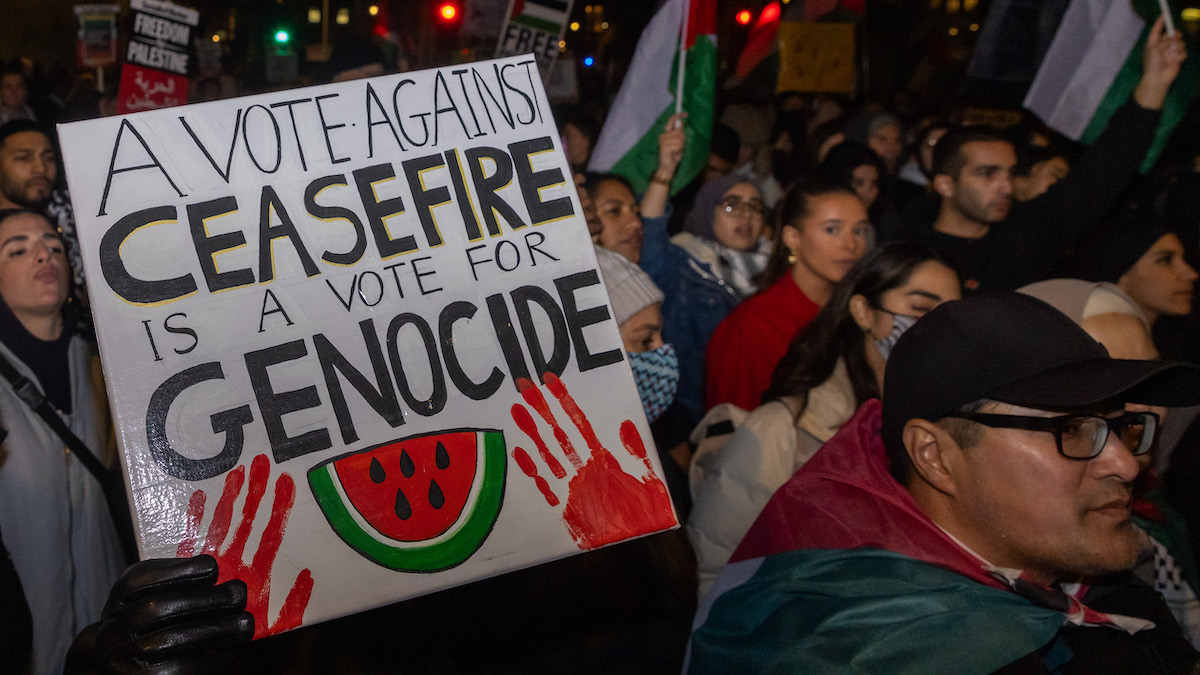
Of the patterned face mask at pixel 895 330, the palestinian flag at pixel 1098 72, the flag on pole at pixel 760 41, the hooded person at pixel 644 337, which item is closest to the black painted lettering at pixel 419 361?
the hooded person at pixel 644 337

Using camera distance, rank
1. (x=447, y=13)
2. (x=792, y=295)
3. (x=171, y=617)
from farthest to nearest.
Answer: (x=447, y=13) < (x=792, y=295) < (x=171, y=617)

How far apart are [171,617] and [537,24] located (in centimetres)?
599

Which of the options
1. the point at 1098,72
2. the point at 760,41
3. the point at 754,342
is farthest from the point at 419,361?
the point at 760,41

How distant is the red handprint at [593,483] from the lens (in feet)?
5.90

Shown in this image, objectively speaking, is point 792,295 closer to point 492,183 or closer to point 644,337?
point 644,337

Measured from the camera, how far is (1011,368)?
182cm

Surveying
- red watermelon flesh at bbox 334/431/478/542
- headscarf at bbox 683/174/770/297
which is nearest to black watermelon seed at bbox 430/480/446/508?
red watermelon flesh at bbox 334/431/478/542

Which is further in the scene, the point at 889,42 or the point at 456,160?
the point at 889,42

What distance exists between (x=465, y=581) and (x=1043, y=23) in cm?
488

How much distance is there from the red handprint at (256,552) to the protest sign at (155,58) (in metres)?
5.14

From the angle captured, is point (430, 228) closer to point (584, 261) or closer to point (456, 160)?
point (456, 160)

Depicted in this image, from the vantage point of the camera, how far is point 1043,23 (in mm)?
5113

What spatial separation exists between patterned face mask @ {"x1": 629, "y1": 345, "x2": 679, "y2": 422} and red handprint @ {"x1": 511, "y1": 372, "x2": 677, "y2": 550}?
1.43 metres

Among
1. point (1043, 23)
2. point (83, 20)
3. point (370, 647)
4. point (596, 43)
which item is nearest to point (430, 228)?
point (370, 647)
